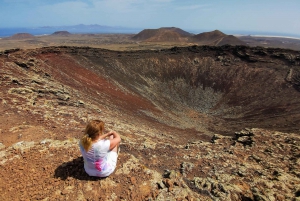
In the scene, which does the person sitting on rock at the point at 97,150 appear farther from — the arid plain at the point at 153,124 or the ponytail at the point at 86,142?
the arid plain at the point at 153,124

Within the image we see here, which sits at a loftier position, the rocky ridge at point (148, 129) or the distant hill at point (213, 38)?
the distant hill at point (213, 38)

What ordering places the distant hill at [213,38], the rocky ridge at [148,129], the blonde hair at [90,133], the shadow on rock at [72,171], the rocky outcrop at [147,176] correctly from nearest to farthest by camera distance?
1. the blonde hair at [90,133]
2. the rocky outcrop at [147,176]
3. the shadow on rock at [72,171]
4. the rocky ridge at [148,129]
5. the distant hill at [213,38]

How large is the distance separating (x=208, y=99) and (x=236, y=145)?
23504 mm

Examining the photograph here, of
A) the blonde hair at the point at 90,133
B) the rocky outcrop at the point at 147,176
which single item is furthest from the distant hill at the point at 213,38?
the blonde hair at the point at 90,133

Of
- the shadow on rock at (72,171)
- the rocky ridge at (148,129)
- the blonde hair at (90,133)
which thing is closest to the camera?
the blonde hair at (90,133)

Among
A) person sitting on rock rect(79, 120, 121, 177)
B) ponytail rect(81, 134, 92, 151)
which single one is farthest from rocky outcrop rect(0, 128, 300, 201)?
ponytail rect(81, 134, 92, 151)

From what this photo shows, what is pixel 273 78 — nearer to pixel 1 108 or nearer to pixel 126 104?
pixel 126 104

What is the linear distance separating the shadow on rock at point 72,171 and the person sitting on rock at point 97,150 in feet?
0.92

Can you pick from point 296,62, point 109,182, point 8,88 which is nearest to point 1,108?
point 8,88

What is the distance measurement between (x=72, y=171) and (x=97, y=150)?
5.39 ft

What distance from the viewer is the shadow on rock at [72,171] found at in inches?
224

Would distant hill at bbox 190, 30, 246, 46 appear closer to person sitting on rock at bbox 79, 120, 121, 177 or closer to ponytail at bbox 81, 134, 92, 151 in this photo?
person sitting on rock at bbox 79, 120, 121, 177

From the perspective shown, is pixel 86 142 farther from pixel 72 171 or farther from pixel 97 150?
pixel 72 171

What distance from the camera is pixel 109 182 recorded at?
571cm
